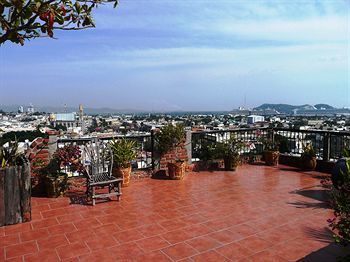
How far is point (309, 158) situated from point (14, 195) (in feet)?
21.0

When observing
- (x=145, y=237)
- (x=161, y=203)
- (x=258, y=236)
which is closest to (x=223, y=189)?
(x=161, y=203)

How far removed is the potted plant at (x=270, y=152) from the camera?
7.86 m

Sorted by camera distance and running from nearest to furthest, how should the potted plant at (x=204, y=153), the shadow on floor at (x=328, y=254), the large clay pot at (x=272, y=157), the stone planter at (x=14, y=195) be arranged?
the shadow on floor at (x=328, y=254)
the stone planter at (x=14, y=195)
the potted plant at (x=204, y=153)
the large clay pot at (x=272, y=157)

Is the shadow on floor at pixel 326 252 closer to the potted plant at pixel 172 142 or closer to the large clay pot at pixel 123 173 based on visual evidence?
the potted plant at pixel 172 142

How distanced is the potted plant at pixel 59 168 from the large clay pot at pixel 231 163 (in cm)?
358

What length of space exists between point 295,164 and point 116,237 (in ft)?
19.1

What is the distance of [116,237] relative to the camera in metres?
3.51

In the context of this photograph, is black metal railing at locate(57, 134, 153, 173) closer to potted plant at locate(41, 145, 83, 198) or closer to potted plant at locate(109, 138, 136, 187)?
potted plant at locate(109, 138, 136, 187)

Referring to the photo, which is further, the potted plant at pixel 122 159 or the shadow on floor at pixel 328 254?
the potted plant at pixel 122 159

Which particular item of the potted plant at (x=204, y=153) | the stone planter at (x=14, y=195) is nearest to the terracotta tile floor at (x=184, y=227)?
the stone planter at (x=14, y=195)

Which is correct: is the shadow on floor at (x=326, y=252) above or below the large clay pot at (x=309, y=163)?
below

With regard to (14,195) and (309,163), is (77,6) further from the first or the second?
(309,163)

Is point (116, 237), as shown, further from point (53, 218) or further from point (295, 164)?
point (295, 164)

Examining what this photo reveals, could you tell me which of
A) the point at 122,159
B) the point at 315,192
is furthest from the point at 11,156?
the point at 315,192
